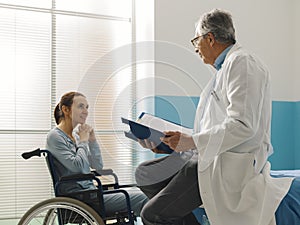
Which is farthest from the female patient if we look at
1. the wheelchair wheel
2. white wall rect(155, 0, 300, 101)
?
white wall rect(155, 0, 300, 101)

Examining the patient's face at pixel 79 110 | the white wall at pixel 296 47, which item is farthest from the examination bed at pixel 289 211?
the white wall at pixel 296 47

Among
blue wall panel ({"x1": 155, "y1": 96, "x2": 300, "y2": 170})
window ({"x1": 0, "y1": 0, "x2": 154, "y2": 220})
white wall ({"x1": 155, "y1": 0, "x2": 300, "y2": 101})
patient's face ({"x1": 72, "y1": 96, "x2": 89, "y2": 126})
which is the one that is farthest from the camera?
blue wall panel ({"x1": 155, "y1": 96, "x2": 300, "y2": 170})

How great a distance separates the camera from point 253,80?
6.38 ft

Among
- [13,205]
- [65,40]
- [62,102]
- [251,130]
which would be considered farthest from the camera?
[65,40]

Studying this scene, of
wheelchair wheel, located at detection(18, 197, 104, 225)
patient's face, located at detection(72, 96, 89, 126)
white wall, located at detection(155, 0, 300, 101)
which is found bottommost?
wheelchair wheel, located at detection(18, 197, 104, 225)

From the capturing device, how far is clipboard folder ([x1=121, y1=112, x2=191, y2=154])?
200 centimetres

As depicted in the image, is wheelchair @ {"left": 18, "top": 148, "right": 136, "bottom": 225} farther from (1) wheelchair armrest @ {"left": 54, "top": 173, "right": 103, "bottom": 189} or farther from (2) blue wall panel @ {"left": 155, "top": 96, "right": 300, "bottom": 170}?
(2) blue wall panel @ {"left": 155, "top": 96, "right": 300, "bottom": 170}

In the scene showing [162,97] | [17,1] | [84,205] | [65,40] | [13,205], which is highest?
[17,1]

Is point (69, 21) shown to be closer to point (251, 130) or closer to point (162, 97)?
point (162, 97)

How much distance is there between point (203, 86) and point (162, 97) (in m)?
0.21

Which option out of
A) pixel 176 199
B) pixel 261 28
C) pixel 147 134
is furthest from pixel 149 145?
pixel 261 28

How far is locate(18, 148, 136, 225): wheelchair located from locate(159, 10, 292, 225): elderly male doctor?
45 cm

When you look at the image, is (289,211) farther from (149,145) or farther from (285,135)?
(285,135)

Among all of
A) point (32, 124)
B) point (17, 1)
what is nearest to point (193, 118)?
point (32, 124)
